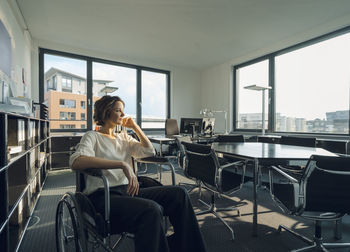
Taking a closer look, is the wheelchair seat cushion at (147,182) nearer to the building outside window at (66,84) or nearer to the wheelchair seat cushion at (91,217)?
the wheelchair seat cushion at (91,217)

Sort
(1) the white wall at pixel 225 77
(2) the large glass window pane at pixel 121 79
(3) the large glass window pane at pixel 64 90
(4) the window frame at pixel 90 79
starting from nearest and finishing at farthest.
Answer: (1) the white wall at pixel 225 77
(4) the window frame at pixel 90 79
(3) the large glass window pane at pixel 64 90
(2) the large glass window pane at pixel 121 79

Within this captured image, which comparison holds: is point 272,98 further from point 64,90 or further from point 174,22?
point 64,90

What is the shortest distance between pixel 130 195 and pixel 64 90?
14.8 ft

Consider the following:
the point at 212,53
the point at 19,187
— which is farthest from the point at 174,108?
the point at 19,187

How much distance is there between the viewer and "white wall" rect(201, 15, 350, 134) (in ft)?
12.9

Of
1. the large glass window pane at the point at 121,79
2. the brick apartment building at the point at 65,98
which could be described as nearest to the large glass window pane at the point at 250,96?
the large glass window pane at the point at 121,79

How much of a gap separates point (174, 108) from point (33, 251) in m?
5.27

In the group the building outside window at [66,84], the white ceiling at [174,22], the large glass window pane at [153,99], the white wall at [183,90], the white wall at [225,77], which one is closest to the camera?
the white ceiling at [174,22]

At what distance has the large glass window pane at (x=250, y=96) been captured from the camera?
16.6 feet

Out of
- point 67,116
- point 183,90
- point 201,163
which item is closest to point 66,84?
point 67,116

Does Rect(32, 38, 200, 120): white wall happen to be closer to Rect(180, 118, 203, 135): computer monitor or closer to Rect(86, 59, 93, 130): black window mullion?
Rect(86, 59, 93, 130): black window mullion

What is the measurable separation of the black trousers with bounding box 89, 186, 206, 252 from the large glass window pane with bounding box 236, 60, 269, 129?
439 cm

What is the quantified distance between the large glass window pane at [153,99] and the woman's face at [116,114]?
14.8ft

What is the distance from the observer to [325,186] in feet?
4.12
